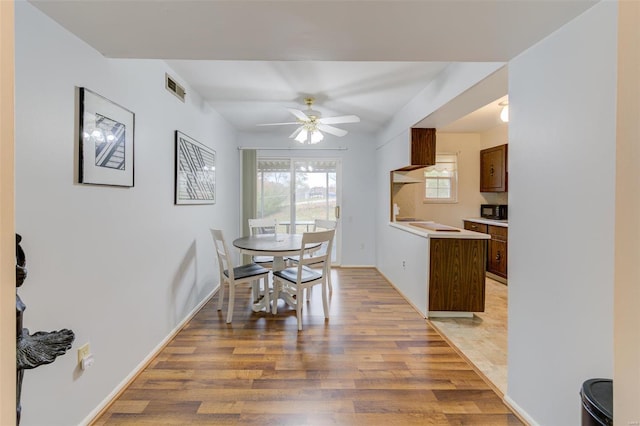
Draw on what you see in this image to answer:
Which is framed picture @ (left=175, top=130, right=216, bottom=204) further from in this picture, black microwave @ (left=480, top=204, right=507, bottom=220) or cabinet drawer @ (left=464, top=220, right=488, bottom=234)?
black microwave @ (left=480, top=204, right=507, bottom=220)

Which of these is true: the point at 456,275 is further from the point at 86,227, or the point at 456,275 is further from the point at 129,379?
the point at 86,227

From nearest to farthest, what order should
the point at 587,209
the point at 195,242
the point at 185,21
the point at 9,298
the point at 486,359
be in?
the point at 9,298 < the point at 587,209 < the point at 185,21 < the point at 486,359 < the point at 195,242

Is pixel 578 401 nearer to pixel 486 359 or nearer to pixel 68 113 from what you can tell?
pixel 486 359

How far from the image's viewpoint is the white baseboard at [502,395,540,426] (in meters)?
1.65

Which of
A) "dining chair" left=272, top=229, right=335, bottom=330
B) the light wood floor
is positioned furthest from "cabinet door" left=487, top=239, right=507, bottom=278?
"dining chair" left=272, top=229, right=335, bottom=330

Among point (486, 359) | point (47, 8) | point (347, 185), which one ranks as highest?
point (47, 8)

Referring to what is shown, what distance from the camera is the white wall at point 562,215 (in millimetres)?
1245

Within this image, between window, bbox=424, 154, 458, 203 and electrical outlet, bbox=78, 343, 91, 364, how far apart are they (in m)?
5.15

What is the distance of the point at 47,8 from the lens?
4.37 feet

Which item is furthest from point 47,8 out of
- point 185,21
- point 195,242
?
point 195,242

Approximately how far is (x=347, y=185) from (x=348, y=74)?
2787mm

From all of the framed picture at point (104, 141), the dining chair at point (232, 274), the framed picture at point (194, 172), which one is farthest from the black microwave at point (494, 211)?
the framed picture at point (104, 141)

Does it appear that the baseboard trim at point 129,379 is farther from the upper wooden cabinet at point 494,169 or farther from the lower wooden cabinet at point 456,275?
the upper wooden cabinet at point 494,169

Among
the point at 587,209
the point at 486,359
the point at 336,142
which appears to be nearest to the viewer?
the point at 587,209
